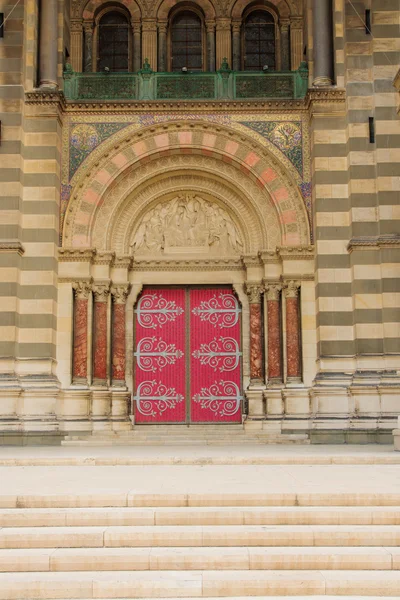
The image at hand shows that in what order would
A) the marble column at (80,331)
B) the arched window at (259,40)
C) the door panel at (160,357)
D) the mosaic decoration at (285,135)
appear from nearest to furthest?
the marble column at (80,331)
the mosaic decoration at (285,135)
the door panel at (160,357)
the arched window at (259,40)

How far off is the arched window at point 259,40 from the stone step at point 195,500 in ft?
46.1

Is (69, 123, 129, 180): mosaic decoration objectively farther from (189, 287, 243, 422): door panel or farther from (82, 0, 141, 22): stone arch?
(189, 287, 243, 422): door panel

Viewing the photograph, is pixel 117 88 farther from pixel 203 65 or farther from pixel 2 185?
pixel 2 185

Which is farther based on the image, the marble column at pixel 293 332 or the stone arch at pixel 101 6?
the stone arch at pixel 101 6

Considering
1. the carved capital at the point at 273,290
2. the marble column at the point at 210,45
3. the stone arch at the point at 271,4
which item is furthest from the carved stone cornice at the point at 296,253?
the stone arch at the point at 271,4

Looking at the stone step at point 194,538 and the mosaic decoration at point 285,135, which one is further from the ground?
the mosaic decoration at point 285,135

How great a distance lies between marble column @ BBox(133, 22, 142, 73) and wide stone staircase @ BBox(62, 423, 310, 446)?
29.6 ft

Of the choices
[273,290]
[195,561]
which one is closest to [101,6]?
[273,290]

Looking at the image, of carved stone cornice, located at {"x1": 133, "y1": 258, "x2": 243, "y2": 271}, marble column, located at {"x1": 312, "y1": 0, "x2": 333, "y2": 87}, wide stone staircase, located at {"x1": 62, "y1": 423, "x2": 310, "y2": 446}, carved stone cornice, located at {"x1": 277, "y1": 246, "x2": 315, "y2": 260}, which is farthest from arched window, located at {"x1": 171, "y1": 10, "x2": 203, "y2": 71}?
wide stone staircase, located at {"x1": 62, "y1": 423, "x2": 310, "y2": 446}

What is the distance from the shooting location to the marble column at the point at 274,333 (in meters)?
18.0

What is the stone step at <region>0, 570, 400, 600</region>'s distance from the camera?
6395 mm

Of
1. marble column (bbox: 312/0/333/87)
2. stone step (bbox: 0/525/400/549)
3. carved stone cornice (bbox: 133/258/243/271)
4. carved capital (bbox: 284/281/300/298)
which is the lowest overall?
stone step (bbox: 0/525/400/549)

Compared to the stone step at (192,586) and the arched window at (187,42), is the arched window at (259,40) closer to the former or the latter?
the arched window at (187,42)

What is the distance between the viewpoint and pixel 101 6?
1995 centimetres
